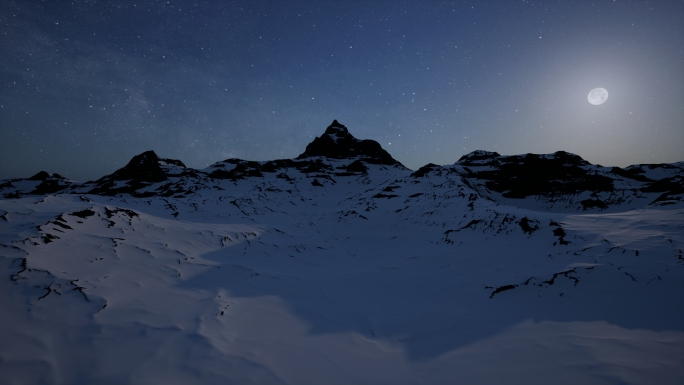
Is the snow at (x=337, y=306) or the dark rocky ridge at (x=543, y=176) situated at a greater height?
the dark rocky ridge at (x=543, y=176)

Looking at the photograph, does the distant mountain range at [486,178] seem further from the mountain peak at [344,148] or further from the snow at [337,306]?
the snow at [337,306]

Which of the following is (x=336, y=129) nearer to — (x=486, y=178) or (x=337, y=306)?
(x=486, y=178)

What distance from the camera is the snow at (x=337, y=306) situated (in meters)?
4.75

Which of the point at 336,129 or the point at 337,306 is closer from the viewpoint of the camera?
the point at 337,306

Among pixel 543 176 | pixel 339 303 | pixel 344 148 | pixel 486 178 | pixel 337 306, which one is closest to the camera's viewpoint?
pixel 337 306

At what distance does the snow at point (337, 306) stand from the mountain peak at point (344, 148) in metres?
70.6

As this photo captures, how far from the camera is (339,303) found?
9.05m

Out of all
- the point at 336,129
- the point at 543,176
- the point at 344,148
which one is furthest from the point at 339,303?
the point at 336,129

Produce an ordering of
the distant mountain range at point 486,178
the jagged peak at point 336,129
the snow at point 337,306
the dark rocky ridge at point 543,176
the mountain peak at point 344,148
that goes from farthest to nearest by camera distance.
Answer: the jagged peak at point 336,129 < the mountain peak at point 344,148 < the dark rocky ridge at point 543,176 < the distant mountain range at point 486,178 < the snow at point 337,306

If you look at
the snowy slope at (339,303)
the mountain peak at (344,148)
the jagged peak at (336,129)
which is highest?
the jagged peak at (336,129)

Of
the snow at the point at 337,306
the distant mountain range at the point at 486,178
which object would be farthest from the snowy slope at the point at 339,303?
the distant mountain range at the point at 486,178

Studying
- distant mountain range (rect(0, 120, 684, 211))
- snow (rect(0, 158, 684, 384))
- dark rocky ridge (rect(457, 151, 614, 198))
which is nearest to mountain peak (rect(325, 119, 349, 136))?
distant mountain range (rect(0, 120, 684, 211))

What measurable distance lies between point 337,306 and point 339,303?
0.26 metres

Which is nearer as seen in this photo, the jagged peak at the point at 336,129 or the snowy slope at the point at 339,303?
the snowy slope at the point at 339,303
